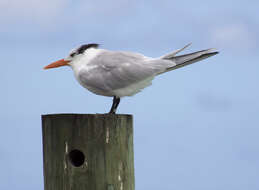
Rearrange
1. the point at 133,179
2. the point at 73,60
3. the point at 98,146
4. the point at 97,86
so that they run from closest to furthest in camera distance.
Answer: the point at 98,146 → the point at 133,179 → the point at 97,86 → the point at 73,60

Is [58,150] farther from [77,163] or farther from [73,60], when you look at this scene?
[73,60]

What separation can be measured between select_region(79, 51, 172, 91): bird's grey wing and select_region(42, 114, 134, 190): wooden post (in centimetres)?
103

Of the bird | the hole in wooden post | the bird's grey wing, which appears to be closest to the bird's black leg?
the bird

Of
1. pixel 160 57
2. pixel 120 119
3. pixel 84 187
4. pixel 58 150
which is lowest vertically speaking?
pixel 84 187

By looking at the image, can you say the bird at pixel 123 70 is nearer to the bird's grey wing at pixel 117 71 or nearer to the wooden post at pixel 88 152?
the bird's grey wing at pixel 117 71

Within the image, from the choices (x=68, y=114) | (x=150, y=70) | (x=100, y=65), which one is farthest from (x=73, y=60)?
(x=68, y=114)

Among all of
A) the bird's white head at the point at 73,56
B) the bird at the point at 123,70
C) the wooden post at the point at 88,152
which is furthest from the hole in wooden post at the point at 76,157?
the bird's white head at the point at 73,56

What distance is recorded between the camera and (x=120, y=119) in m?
4.30

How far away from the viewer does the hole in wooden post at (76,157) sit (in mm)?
4281

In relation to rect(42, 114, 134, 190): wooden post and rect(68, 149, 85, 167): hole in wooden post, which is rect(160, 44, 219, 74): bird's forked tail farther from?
rect(68, 149, 85, 167): hole in wooden post

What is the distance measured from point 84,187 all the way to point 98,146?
461 millimetres

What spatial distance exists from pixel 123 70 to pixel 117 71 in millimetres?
83

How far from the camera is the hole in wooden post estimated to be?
14.0 feet

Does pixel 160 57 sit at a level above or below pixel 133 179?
above
